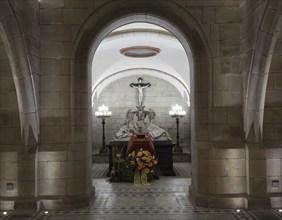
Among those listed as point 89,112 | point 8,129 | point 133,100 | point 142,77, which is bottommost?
point 8,129

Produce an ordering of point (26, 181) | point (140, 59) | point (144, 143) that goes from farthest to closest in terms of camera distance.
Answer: point (140, 59), point (144, 143), point (26, 181)

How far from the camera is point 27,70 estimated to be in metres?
4.91

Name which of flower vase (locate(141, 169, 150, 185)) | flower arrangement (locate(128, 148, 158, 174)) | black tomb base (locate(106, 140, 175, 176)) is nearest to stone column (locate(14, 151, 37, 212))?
flower arrangement (locate(128, 148, 158, 174))

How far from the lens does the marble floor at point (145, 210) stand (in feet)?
15.9

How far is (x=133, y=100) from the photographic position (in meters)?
15.2

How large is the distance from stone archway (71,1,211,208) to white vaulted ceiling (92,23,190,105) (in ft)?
10.7

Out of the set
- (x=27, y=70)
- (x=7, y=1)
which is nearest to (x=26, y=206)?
(x=27, y=70)

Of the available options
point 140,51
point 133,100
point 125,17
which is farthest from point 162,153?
point 133,100

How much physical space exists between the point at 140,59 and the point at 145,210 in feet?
27.8

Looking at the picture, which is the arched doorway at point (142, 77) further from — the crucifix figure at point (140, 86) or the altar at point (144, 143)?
the altar at point (144, 143)

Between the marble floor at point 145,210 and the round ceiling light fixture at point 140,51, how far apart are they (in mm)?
5710

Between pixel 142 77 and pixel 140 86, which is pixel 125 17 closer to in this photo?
pixel 140 86

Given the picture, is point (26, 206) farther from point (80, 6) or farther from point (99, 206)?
point (80, 6)

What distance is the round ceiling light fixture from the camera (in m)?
10.8
